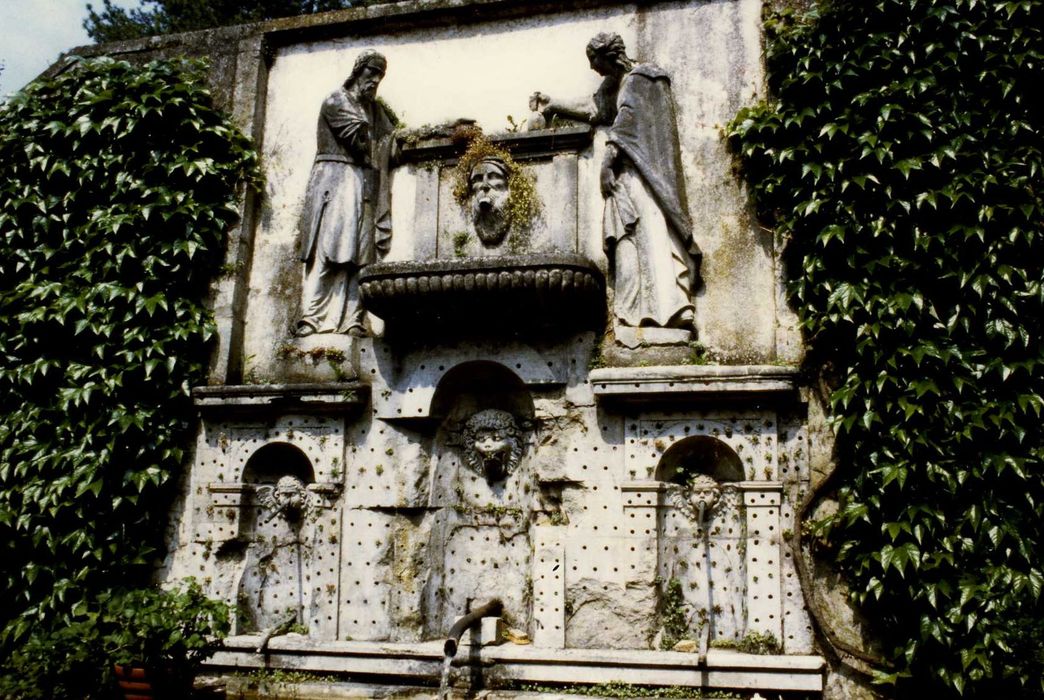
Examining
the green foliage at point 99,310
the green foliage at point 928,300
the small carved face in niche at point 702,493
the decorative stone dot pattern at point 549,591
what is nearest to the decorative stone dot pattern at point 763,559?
the small carved face in niche at point 702,493

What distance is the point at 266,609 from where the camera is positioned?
7.29 m

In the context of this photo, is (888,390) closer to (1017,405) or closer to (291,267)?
(1017,405)

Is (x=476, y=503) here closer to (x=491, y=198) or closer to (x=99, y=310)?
(x=491, y=198)

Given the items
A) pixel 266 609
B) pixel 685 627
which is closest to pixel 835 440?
pixel 685 627

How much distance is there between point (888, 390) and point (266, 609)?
432 cm

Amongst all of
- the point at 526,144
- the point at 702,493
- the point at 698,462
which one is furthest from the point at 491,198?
the point at 702,493

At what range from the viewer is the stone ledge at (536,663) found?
612 cm

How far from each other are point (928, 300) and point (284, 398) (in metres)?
4.18

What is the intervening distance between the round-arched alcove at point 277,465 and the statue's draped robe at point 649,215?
8.11 ft

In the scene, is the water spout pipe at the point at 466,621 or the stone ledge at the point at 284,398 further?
the stone ledge at the point at 284,398

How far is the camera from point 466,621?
649cm

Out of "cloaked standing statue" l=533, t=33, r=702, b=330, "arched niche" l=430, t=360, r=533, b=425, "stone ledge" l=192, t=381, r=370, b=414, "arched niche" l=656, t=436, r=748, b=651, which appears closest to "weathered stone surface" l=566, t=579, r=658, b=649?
"arched niche" l=656, t=436, r=748, b=651

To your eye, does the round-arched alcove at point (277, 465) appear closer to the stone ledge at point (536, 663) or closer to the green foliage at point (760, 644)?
the stone ledge at point (536, 663)

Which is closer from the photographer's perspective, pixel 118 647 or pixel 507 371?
pixel 118 647
